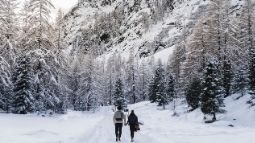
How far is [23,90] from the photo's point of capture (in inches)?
1362

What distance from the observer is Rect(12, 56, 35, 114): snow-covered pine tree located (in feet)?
113

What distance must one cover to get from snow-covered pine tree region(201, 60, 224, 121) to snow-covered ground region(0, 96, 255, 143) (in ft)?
4.83

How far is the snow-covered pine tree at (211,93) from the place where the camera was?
131 ft

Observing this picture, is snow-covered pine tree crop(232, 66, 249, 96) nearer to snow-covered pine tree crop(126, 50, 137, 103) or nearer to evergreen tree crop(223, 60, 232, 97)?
evergreen tree crop(223, 60, 232, 97)

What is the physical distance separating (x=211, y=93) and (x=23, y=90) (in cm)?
1829

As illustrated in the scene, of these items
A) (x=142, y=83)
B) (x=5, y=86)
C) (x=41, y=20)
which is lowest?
(x=5, y=86)

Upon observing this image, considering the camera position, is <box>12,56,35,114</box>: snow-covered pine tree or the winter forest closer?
the winter forest

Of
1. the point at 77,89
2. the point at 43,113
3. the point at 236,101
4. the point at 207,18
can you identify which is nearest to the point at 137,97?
the point at 77,89

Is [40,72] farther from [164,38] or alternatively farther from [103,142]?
[164,38]

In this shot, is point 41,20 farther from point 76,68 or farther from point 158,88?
point 158,88

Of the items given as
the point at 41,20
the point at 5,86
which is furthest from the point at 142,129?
the point at 5,86

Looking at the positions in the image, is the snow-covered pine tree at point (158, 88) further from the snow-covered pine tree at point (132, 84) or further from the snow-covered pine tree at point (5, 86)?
the snow-covered pine tree at point (5, 86)

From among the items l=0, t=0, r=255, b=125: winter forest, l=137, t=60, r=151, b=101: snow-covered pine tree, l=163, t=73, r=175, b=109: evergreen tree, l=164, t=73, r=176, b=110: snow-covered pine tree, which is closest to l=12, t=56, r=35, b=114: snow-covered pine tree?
l=0, t=0, r=255, b=125: winter forest

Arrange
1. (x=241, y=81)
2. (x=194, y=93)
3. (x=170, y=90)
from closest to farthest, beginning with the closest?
(x=241, y=81)
(x=194, y=93)
(x=170, y=90)
